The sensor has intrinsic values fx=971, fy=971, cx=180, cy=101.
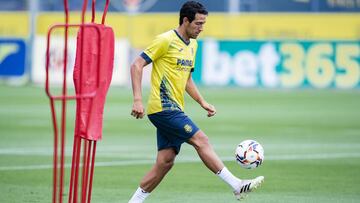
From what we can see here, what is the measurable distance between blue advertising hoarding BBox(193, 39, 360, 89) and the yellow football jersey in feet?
80.3

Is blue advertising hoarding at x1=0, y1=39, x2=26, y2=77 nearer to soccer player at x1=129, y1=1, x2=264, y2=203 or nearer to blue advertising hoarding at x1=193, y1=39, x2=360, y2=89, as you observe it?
blue advertising hoarding at x1=193, y1=39, x2=360, y2=89

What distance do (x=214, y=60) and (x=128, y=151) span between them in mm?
19323

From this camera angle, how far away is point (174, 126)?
991 cm

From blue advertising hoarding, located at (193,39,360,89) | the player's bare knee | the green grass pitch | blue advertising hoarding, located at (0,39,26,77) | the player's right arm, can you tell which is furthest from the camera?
blue advertising hoarding, located at (0,39,26,77)

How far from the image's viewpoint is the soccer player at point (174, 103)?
992cm

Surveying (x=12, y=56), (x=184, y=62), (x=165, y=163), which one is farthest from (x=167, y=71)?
(x=12, y=56)

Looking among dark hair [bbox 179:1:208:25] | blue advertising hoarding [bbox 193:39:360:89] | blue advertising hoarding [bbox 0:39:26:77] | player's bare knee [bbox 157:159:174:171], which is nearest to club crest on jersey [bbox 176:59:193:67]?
dark hair [bbox 179:1:208:25]

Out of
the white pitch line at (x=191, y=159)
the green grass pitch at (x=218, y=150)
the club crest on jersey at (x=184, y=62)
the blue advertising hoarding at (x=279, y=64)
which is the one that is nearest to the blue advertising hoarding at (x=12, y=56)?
the green grass pitch at (x=218, y=150)

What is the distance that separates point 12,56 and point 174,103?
28.0 m

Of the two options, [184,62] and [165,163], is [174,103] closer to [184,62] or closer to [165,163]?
[184,62]

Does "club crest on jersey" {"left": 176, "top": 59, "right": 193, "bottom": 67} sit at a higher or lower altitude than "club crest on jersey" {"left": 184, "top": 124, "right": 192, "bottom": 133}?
higher

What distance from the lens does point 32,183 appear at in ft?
41.9

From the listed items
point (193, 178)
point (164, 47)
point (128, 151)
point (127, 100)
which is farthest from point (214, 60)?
point (164, 47)

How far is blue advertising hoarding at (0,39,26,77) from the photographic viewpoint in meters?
37.0
